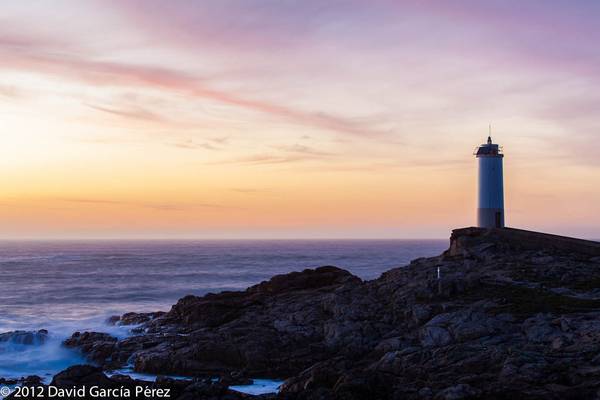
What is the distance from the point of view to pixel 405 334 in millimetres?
26859

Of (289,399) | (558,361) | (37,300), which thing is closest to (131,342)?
(289,399)

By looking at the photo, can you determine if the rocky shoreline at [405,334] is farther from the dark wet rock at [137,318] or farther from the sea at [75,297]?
the sea at [75,297]

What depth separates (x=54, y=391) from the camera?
20047 millimetres

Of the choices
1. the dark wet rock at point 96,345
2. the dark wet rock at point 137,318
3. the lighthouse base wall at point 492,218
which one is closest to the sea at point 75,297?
the dark wet rock at point 96,345

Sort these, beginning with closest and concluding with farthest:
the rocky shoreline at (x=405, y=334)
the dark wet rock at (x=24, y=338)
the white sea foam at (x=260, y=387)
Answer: the rocky shoreline at (x=405, y=334) < the white sea foam at (x=260, y=387) < the dark wet rock at (x=24, y=338)

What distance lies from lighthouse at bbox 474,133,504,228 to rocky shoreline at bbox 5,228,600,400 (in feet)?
23.5

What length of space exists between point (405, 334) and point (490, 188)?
2383 centimetres

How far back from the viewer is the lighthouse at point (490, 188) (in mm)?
47156

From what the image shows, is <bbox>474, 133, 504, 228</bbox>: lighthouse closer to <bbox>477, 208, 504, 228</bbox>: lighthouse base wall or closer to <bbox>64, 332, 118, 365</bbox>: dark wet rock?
<bbox>477, 208, 504, 228</bbox>: lighthouse base wall

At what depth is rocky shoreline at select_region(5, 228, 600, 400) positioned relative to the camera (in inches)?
786

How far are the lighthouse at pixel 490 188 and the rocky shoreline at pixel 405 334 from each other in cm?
717
